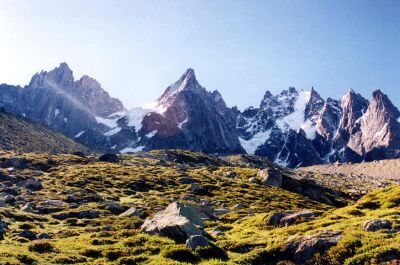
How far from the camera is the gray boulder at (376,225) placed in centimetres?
2945

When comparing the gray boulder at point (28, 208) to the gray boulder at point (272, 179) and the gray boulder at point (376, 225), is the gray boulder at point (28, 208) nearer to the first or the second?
the gray boulder at point (376, 225)

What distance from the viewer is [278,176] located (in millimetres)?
127312

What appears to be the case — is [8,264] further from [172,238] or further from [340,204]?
[340,204]

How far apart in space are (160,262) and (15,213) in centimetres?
2970

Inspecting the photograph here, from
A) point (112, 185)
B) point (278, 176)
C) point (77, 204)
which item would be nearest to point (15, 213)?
point (77, 204)

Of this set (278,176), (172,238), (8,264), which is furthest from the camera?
(278,176)

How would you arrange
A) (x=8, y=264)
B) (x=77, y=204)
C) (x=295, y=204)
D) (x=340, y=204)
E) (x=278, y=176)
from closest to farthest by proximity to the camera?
(x=8, y=264)
(x=77, y=204)
(x=295, y=204)
(x=340, y=204)
(x=278, y=176)

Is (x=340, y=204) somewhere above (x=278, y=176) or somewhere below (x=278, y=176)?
below

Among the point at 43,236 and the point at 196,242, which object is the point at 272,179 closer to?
the point at 43,236

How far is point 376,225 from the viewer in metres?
29.7

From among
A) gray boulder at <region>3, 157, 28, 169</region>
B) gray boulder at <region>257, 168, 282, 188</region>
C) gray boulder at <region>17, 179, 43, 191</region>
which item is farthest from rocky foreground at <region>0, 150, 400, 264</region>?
gray boulder at <region>257, 168, 282, 188</region>

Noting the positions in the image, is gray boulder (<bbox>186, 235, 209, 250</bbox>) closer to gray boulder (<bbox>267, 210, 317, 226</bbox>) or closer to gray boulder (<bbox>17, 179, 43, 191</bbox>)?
gray boulder (<bbox>267, 210, 317, 226</bbox>)

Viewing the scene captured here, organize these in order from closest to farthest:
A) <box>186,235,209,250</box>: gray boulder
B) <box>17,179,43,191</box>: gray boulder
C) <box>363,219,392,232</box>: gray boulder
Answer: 1. <box>186,235,209,250</box>: gray boulder
2. <box>363,219,392,232</box>: gray boulder
3. <box>17,179,43,191</box>: gray boulder

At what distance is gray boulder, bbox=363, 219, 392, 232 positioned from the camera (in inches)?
1160
